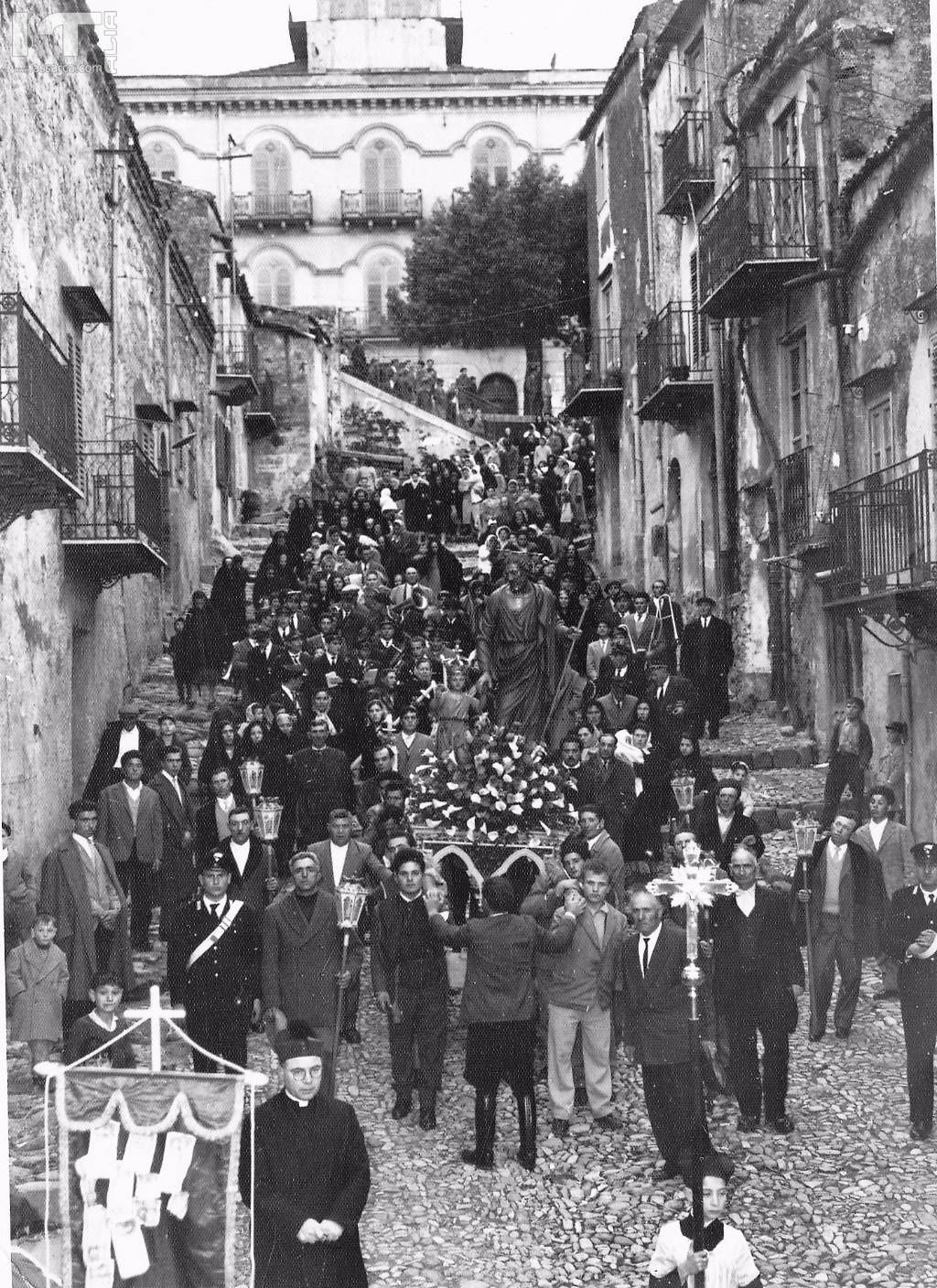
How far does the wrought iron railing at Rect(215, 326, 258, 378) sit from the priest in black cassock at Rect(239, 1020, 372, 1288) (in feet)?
89.4

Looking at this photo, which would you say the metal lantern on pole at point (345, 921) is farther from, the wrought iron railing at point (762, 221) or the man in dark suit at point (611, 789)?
the wrought iron railing at point (762, 221)

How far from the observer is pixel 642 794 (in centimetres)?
1480

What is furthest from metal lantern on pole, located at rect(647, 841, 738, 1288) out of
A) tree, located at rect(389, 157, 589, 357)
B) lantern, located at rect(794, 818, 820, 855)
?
tree, located at rect(389, 157, 589, 357)

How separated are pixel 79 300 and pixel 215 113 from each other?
3678 cm

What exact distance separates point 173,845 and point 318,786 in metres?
1.19

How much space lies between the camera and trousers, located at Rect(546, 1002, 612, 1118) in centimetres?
1106

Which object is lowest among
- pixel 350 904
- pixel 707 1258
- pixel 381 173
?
pixel 707 1258

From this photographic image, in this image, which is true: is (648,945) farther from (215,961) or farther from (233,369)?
(233,369)

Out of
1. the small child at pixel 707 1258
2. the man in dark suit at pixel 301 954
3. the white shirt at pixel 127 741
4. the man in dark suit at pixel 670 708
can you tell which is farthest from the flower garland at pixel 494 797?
the small child at pixel 707 1258

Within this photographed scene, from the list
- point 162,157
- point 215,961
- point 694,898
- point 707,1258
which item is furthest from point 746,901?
point 162,157

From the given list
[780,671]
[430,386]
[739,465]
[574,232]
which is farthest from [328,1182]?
[574,232]

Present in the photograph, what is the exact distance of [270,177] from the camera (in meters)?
55.8

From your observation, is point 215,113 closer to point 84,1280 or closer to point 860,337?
point 860,337

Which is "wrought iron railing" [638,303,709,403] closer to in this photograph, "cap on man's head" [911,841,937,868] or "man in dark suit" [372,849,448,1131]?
"cap on man's head" [911,841,937,868]
